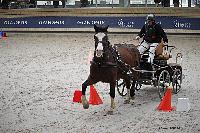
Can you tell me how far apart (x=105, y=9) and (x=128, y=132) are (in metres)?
18.2

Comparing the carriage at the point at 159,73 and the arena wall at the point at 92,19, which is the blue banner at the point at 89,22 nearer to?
the arena wall at the point at 92,19

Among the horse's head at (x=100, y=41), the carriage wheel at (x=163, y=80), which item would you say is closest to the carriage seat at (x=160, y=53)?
the carriage wheel at (x=163, y=80)

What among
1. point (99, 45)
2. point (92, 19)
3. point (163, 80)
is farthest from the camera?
point (92, 19)

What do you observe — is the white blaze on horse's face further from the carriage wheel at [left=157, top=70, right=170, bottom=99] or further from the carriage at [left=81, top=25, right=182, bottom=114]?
the carriage wheel at [left=157, top=70, right=170, bottom=99]

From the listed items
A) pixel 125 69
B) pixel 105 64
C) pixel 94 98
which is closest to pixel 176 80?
pixel 125 69

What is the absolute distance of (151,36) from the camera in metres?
11.0

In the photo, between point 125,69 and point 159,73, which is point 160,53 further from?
point 125,69

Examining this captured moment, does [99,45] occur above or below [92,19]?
below

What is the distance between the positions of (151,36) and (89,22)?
1475cm

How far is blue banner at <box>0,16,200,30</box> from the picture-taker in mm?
23906

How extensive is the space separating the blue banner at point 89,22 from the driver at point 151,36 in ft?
43.4

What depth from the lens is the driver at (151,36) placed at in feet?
35.3

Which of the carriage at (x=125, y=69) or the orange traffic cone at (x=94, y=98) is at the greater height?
the carriage at (x=125, y=69)

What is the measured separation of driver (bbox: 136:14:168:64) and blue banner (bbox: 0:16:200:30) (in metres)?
13.2
